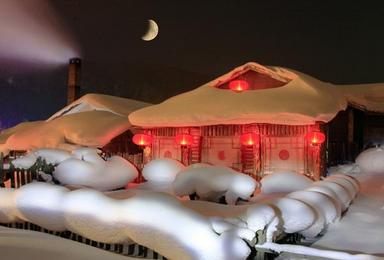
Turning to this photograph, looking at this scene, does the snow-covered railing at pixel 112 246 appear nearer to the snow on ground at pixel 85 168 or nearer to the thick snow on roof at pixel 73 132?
the snow on ground at pixel 85 168

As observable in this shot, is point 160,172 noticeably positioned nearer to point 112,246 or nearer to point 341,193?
point 341,193

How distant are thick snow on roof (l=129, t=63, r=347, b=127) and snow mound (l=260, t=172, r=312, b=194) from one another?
9.18 ft

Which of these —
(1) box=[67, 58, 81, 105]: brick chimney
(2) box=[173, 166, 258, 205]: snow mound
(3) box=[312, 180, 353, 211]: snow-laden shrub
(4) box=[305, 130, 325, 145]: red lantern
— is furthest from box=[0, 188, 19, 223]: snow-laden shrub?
(1) box=[67, 58, 81, 105]: brick chimney

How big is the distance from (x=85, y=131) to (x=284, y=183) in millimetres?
10782

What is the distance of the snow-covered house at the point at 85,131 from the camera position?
1939 centimetres

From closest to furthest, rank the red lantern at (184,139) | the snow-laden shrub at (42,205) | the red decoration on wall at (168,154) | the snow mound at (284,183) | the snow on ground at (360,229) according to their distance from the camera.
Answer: the snow-laden shrub at (42,205) → the snow on ground at (360,229) → the snow mound at (284,183) → the red lantern at (184,139) → the red decoration on wall at (168,154)

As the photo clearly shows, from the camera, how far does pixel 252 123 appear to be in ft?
52.1

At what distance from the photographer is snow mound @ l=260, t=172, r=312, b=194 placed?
11797 mm

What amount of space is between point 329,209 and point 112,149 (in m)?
14.0

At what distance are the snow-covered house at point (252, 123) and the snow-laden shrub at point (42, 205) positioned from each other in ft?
29.9

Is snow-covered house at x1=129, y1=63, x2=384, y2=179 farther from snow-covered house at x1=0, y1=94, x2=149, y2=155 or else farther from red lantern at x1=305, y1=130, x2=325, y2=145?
snow-covered house at x1=0, y1=94, x2=149, y2=155

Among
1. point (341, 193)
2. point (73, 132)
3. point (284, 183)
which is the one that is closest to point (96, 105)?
point (73, 132)

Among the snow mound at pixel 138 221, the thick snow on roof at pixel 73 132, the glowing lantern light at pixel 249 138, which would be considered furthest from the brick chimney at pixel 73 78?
the snow mound at pixel 138 221

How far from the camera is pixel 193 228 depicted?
16.4 ft
